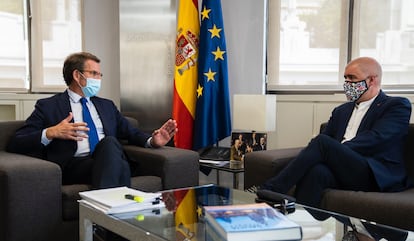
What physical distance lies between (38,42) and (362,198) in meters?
2.91

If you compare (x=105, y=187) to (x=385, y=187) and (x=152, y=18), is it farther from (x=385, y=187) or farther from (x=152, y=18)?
(x=152, y=18)

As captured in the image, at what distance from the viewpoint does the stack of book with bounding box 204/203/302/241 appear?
1.22 m

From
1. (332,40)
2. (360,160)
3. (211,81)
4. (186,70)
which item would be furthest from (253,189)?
(332,40)

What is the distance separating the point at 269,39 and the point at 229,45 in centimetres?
33

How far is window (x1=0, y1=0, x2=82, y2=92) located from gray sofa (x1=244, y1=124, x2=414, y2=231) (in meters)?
2.07

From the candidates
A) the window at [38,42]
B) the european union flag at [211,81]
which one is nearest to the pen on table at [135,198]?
the european union flag at [211,81]

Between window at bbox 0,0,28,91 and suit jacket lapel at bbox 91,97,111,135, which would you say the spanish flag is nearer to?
suit jacket lapel at bbox 91,97,111,135

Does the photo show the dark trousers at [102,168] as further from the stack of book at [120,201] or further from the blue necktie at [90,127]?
the stack of book at [120,201]

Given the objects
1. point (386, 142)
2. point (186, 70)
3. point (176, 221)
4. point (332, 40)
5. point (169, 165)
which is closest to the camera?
point (176, 221)

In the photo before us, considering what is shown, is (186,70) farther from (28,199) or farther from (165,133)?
(28,199)

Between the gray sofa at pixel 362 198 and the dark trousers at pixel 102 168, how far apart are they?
0.72m

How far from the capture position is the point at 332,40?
325 cm

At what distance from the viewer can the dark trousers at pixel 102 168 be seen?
7.06ft

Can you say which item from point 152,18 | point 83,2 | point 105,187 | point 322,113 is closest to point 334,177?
point 322,113
